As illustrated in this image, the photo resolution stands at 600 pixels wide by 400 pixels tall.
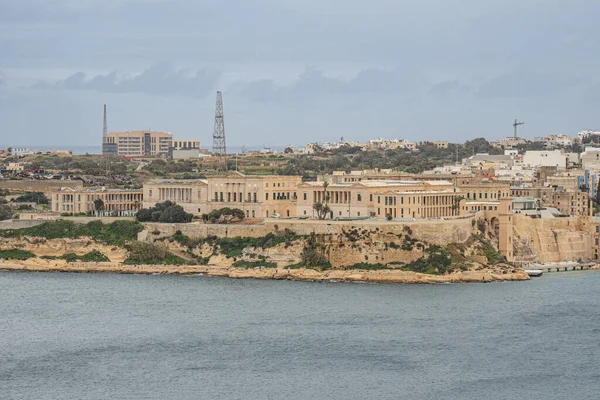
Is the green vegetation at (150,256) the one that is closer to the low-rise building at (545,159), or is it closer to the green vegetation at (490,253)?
the green vegetation at (490,253)

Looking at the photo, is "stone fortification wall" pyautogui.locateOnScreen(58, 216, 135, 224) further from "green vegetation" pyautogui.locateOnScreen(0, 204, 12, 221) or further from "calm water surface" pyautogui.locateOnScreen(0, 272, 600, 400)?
"calm water surface" pyautogui.locateOnScreen(0, 272, 600, 400)

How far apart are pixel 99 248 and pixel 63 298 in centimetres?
895

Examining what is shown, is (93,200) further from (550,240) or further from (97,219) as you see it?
(550,240)

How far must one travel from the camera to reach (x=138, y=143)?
134750 mm

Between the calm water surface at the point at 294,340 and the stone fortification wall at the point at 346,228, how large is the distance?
3.43m

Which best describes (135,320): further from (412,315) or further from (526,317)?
(526,317)

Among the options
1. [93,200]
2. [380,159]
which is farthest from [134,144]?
[93,200]

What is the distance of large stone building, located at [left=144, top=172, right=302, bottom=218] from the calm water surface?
799 centimetres

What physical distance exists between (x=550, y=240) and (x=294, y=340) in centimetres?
2135

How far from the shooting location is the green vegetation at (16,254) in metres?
55.9

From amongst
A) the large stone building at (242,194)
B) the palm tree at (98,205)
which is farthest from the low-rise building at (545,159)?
the palm tree at (98,205)

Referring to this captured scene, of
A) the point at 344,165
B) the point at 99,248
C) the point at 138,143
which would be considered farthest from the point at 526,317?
the point at 138,143

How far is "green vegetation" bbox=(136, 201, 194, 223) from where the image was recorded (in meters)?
57.7

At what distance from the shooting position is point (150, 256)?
2144 inches
